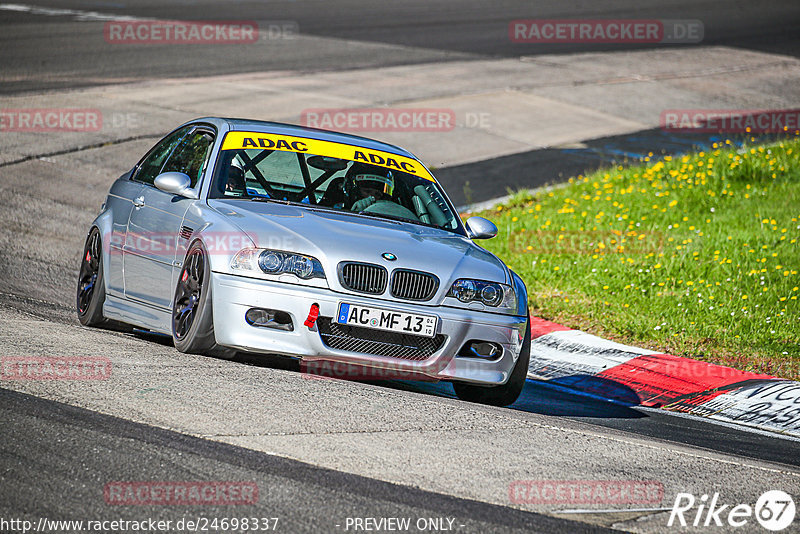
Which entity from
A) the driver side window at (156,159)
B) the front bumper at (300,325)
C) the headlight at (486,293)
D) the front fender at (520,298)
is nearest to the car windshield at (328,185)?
the driver side window at (156,159)

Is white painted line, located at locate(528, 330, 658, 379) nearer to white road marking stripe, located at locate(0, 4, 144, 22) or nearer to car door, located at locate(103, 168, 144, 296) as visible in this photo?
car door, located at locate(103, 168, 144, 296)

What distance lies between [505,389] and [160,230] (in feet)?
8.03

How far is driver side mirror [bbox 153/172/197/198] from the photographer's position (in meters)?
7.09

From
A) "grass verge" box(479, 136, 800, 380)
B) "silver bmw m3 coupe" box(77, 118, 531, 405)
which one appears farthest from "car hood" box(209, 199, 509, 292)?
"grass verge" box(479, 136, 800, 380)

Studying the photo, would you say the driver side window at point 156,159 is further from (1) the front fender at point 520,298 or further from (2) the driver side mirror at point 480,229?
(1) the front fender at point 520,298

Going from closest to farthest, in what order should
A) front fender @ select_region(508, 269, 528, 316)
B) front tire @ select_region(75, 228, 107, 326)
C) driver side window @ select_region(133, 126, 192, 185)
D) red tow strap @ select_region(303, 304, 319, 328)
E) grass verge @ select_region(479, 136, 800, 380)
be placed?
red tow strap @ select_region(303, 304, 319, 328), front fender @ select_region(508, 269, 528, 316), front tire @ select_region(75, 228, 107, 326), driver side window @ select_region(133, 126, 192, 185), grass verge @ select_region(479, 136, 800, 380)

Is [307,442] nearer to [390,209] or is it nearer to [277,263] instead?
[277,263]

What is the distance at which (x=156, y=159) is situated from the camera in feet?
26.7

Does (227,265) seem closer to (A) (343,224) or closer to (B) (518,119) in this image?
(A) (343,224)

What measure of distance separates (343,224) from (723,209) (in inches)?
308

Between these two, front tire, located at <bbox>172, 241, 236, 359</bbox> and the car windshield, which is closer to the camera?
front tire, located at <bbox>172, 241, 236, 359</bbox>

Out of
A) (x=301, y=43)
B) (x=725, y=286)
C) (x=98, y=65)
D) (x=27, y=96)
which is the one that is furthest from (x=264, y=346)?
(x=301, y=43)

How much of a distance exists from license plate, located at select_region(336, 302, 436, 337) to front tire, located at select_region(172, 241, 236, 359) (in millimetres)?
749

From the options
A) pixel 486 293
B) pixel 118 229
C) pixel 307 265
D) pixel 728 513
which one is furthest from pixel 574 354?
pixel 728 513
